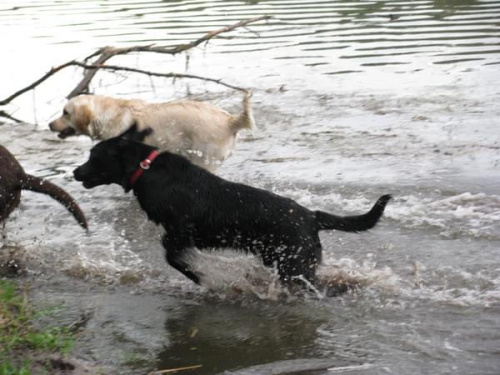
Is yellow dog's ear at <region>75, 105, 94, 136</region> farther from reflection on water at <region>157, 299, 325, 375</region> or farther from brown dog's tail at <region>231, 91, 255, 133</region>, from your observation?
reflection on water at <region>157, 299, 325, 375</region>

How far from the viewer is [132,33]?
17.5 meters

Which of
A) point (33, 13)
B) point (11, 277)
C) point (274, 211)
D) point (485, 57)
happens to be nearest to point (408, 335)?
point (274, 211)

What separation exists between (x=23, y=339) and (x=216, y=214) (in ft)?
5.35

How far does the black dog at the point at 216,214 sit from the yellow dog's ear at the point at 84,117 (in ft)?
5.88

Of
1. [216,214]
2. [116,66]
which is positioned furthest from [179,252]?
[116,66]

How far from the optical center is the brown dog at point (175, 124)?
780 centimetres

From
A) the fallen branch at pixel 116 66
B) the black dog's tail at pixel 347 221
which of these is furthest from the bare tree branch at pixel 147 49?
the black dog's tail at pixel 347 221

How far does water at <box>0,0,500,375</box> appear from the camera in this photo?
16.9ft

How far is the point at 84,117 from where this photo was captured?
7961 millimetres

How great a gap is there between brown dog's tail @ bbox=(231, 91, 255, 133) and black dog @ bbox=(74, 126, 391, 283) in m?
1.61

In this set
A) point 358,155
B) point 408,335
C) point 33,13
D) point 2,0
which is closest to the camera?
point 408,335

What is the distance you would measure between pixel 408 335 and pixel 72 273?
2765 millimetres

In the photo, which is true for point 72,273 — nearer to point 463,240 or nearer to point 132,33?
point 463,240

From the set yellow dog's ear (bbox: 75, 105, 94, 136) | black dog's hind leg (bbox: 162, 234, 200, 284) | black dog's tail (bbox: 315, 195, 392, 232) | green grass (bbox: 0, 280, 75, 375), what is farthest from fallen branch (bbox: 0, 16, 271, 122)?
green grass (bbox: 0, 280, 75, 375)
